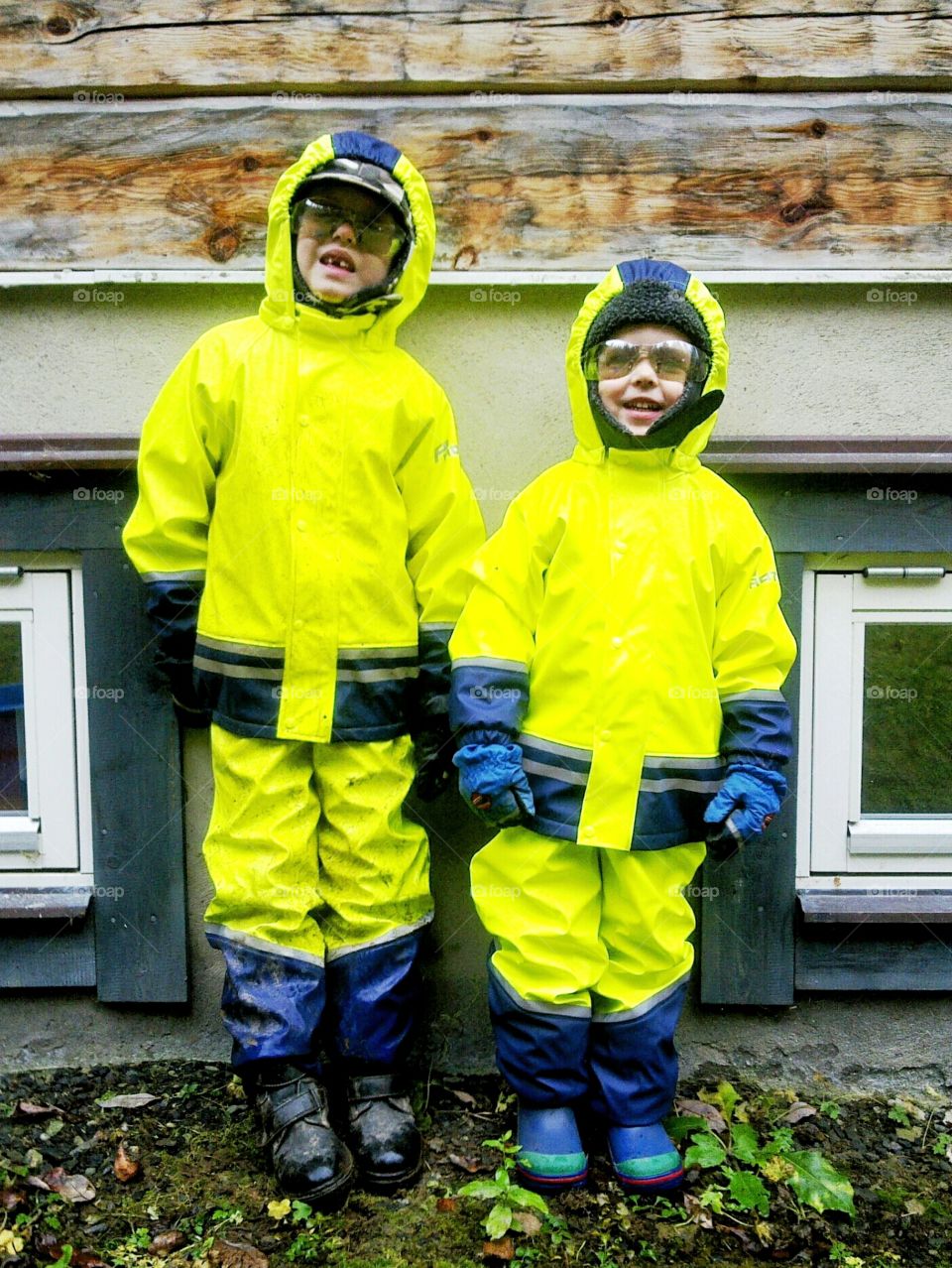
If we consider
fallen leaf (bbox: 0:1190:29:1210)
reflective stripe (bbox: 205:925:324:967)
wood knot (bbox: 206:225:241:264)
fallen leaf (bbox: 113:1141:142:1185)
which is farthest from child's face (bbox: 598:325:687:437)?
fallen leaf (bbox: 0:1190:29:1210)

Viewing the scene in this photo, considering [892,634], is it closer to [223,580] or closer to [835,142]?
[835,142]

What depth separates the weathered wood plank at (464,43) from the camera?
2877 mm

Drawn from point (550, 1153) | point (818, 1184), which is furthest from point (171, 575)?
point (818, 1184)

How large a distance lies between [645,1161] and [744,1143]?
1.08 ft

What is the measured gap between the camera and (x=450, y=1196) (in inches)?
103

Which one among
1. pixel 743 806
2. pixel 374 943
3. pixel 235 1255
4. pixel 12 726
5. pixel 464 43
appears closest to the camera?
pixel 235 1255

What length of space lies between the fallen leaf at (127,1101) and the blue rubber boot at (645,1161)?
50.2 inches

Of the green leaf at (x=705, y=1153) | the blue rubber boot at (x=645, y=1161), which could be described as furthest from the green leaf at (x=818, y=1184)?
the blue rubber boot at (x=645, y=1161)

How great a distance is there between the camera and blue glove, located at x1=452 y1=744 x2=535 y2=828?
246 centimetres

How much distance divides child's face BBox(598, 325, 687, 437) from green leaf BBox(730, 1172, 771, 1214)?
1803mm

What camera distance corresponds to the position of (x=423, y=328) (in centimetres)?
296
